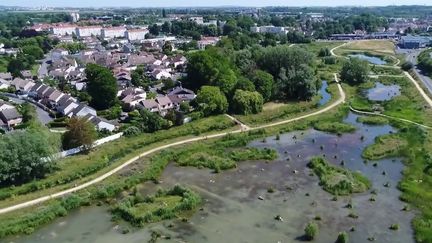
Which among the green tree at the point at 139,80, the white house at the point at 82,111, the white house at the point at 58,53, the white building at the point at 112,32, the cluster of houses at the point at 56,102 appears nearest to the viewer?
the cluster of houses at the point at 56,102

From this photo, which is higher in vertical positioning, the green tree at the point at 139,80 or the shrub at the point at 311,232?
the green tree at the point at 139,80

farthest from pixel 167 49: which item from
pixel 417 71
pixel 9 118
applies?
pixel 9 118

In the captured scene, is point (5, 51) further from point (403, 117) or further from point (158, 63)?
point (403, 117)

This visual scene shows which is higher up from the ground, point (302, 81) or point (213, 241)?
point (302, 81)

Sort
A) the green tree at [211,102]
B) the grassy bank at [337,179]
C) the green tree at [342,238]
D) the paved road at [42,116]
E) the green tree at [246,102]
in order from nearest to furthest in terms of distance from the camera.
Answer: the green tree at [342,238] → the grassy bank at [337,179] → the paved road at [42,116] → the green tree at [211,102] → the green tree at [246,102]

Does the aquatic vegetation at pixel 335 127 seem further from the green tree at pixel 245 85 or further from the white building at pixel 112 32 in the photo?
the white building at pixel 112 32

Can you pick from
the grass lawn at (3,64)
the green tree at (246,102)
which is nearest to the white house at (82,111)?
the green tree at (246,102)

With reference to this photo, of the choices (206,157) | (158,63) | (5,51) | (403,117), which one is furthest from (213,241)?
(5,51)
